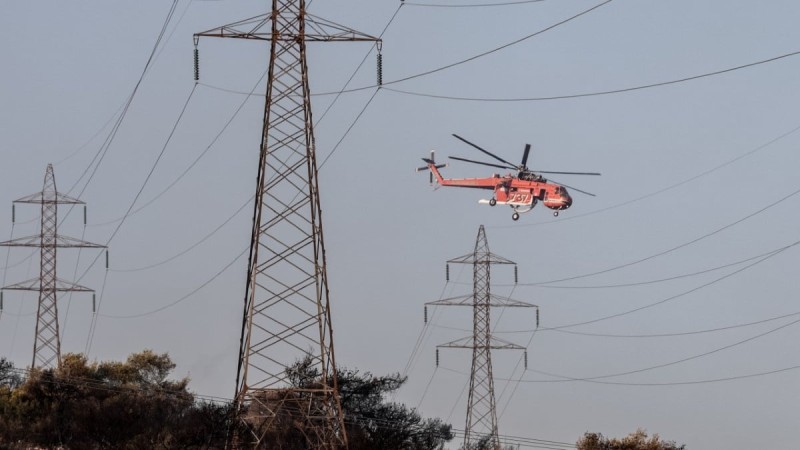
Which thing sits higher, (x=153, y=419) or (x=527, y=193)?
(x=527, y=193)

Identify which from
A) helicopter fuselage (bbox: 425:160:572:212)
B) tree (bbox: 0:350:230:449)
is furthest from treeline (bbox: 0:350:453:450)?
helicopter fuselage (bbox: 425:160:572:212)

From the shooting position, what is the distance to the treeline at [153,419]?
231 ft

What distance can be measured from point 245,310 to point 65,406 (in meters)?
43.2

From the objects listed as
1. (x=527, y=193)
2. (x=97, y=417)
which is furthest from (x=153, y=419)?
(x=527, y=193)

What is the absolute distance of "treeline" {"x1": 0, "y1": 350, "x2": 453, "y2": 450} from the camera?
231 feet

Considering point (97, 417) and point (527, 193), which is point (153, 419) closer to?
point (97, 417)

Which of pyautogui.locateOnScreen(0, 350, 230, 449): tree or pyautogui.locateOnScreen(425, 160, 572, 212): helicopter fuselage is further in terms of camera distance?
pyautogui.locateOnScreen(425, 160, 572, 212): helicopter fuselage

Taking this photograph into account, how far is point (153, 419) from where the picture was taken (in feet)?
276

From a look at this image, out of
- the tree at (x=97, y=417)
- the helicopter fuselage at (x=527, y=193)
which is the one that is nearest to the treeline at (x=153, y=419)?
the tree at (x=97, y=417)

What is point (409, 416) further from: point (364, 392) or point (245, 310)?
point (245, 310)

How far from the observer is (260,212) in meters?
51.8

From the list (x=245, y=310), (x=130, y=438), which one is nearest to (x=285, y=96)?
(x=245, y=310)

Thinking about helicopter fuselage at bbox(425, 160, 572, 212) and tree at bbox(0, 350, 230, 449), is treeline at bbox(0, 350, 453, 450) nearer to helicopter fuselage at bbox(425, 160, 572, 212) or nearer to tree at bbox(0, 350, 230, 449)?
tree at bbox(0, 350, 230, 449)

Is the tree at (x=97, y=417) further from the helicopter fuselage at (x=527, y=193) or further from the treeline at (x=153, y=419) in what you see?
the helicopter fuselage at (x=527, y=193)
